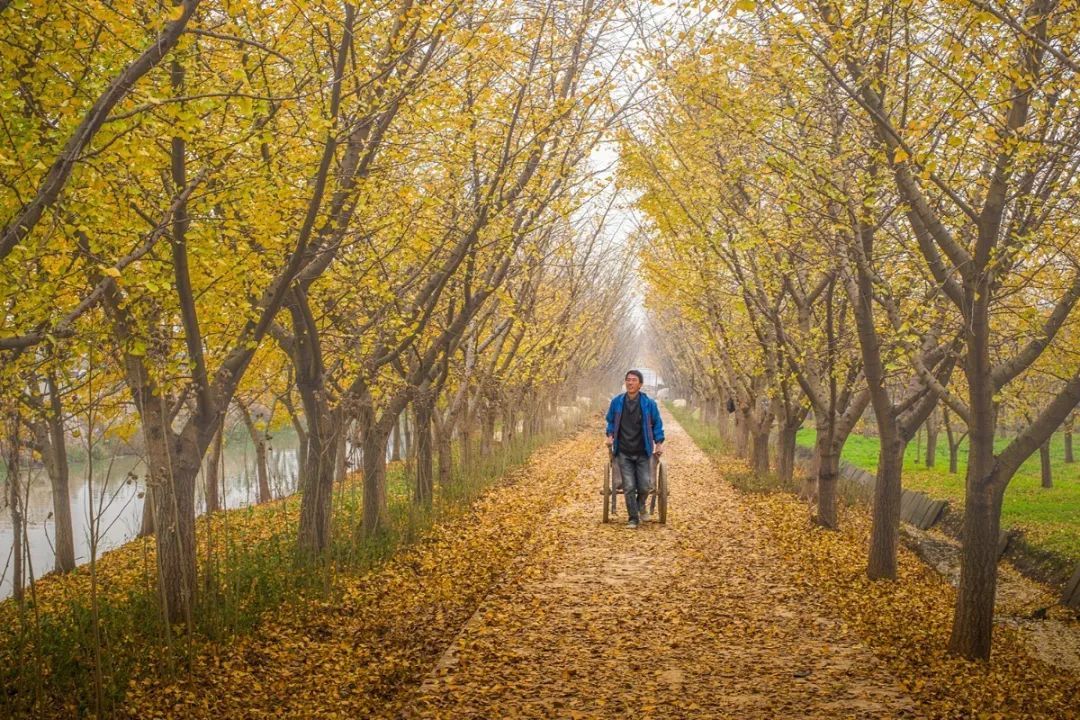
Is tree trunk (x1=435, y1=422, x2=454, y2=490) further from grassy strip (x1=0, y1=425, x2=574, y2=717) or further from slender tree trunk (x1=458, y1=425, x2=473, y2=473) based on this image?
grassy strip (x1=0, y1=425, x2=574, y2=717)

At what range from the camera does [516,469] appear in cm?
2139

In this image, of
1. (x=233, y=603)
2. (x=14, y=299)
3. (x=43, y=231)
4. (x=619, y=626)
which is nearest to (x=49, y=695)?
(x=233, y=603)

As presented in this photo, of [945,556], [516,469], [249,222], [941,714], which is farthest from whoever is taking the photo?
[516,469]

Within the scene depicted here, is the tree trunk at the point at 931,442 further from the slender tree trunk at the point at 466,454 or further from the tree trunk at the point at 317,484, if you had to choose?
the tree trunk at the point at 317,484

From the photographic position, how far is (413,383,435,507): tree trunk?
13016 mm

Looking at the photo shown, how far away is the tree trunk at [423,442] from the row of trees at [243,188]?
188mm

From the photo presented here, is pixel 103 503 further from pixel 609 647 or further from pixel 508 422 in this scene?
pixel 609 647

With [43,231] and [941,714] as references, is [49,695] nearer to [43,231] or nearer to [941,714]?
[43,231]

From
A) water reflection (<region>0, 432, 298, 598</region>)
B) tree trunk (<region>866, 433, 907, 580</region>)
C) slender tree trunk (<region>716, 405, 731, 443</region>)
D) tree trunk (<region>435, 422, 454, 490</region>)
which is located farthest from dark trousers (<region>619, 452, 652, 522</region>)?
slender tree trunk (<region>716, 405, 731, 443</region>)

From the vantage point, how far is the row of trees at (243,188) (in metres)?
5.43

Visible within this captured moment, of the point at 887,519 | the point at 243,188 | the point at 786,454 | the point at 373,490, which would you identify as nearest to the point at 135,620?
the point at 243,188

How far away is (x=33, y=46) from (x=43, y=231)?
120cm

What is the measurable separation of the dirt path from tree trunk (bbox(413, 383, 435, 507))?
102 inches

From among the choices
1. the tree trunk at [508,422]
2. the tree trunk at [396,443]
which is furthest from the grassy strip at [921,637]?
the tree trunk at [508,422]
